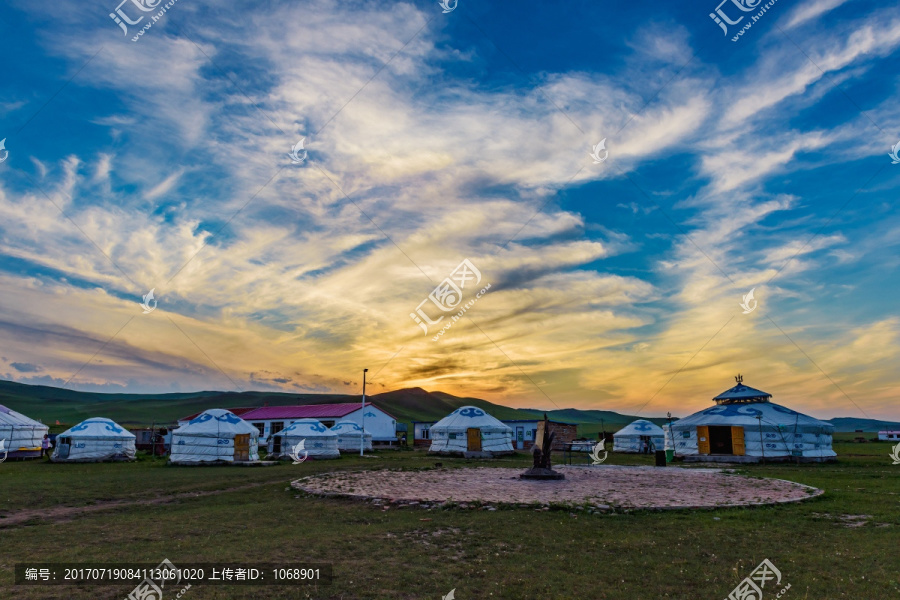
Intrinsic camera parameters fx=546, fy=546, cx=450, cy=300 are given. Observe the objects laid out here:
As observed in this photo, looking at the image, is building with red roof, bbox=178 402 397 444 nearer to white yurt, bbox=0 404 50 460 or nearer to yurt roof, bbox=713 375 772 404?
white yurt, bbox=0 404 50 460

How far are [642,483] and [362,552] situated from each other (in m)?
15.2

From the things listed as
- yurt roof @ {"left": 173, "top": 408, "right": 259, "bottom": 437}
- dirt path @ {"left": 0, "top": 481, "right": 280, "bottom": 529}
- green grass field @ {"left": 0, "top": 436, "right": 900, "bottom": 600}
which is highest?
yurt roof @ {"left": 173, "top": 408, "right": 259, "bottom": 437}

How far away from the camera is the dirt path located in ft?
49.6

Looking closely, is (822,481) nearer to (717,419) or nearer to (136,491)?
(717,419)

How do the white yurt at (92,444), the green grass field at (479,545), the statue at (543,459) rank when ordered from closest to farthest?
the green grass field at (479,545) < the statue at (543,459) < the white yurt at (92,444)

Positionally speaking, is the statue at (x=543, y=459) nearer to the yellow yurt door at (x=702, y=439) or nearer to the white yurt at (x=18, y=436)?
the yellow yurt door at (x=702, y=439)

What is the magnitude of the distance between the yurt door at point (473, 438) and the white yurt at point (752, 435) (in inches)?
611

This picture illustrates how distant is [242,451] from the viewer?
38.7 m

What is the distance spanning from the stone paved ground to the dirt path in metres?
4.17

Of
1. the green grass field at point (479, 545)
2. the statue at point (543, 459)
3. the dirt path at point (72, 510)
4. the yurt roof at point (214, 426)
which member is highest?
the yurt roof at point (214, 426)

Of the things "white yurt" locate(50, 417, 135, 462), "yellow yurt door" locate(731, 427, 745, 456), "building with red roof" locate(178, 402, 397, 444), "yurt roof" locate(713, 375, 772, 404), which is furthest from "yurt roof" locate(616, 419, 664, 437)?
"white yurt" locate(50, 417, 135, 462)

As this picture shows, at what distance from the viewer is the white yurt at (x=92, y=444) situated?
132 ft

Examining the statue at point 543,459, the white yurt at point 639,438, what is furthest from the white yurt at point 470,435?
the statue at point 543,459

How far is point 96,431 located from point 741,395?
164 ft
